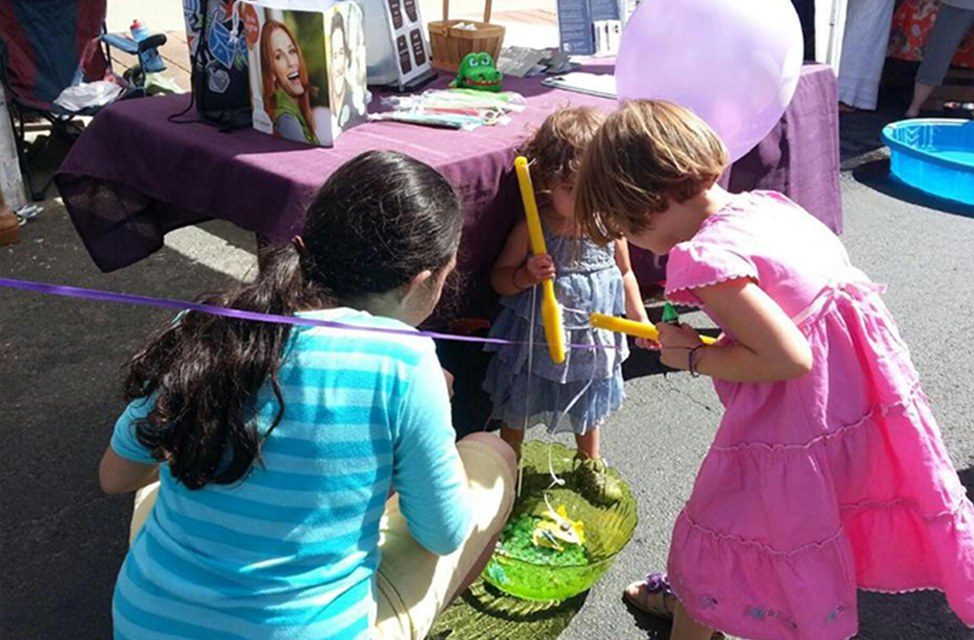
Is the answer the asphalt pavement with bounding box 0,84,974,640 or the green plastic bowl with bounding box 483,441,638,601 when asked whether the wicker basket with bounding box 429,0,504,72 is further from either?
the green plastic bowl with bounding box 483,441,638,601

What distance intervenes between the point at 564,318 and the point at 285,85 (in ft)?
2.70

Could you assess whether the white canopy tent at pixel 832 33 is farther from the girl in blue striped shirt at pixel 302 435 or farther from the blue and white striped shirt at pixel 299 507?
the blue and white striped shirt at pixel 299 507

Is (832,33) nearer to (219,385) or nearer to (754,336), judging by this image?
(754,336)

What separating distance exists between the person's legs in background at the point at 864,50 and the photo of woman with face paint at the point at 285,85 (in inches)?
197

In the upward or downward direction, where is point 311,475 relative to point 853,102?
upward

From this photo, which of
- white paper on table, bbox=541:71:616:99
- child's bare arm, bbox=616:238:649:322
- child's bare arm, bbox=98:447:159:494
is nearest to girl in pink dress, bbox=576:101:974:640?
child's bare arm, bbox=616:238:649:322

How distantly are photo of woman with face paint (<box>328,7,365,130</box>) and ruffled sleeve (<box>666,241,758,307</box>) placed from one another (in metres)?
0.91

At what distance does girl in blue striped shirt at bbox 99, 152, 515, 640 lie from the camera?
1.24m

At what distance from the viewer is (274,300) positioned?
4.27ft

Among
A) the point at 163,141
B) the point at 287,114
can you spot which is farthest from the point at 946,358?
the point at 163,141

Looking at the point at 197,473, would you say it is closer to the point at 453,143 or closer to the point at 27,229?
the point at 453,143

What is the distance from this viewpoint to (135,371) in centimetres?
134

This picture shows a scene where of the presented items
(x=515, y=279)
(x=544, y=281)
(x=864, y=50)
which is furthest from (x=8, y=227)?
(x=864, y=50)

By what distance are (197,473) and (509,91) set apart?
182 centimetres
